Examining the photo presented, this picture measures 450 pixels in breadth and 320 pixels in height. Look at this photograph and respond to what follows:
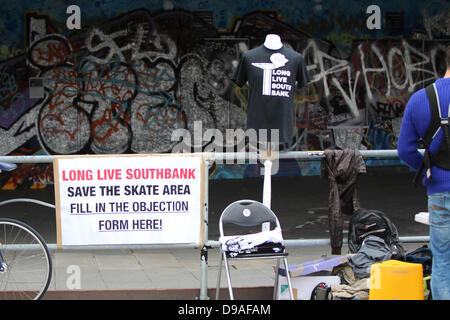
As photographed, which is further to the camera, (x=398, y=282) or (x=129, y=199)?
(x=129, y=199)

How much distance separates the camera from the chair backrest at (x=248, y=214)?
5297 millimetres

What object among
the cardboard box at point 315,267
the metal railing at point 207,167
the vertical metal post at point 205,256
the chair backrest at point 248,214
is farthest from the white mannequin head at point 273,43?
the cardboard box at point 315,267

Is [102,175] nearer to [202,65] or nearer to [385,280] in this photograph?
[385,280]

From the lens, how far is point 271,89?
576 cm

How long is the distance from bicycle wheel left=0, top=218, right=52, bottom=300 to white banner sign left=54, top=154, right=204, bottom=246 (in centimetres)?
24

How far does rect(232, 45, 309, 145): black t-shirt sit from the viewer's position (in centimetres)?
576

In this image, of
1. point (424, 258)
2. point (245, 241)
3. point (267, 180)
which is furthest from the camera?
point (267, 180)

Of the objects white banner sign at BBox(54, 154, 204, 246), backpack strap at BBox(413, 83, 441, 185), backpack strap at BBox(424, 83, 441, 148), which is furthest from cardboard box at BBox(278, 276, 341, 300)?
backpack strap at BBox(424, 83, 441, 148)

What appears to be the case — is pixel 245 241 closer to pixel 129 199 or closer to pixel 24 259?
pixel 129 199

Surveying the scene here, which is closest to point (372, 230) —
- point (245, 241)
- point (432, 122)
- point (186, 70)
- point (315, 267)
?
point (315, 267)

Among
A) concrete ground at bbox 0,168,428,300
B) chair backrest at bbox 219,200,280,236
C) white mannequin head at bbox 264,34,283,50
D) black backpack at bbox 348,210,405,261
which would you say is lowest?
concrete ground at bbox 0,168,428,300

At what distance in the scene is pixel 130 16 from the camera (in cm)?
1272

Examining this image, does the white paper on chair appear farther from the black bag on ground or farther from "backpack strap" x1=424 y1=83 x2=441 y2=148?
"backpack strap" x1=424 y1=83 x2=441 y2=148

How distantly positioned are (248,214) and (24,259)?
187cm
